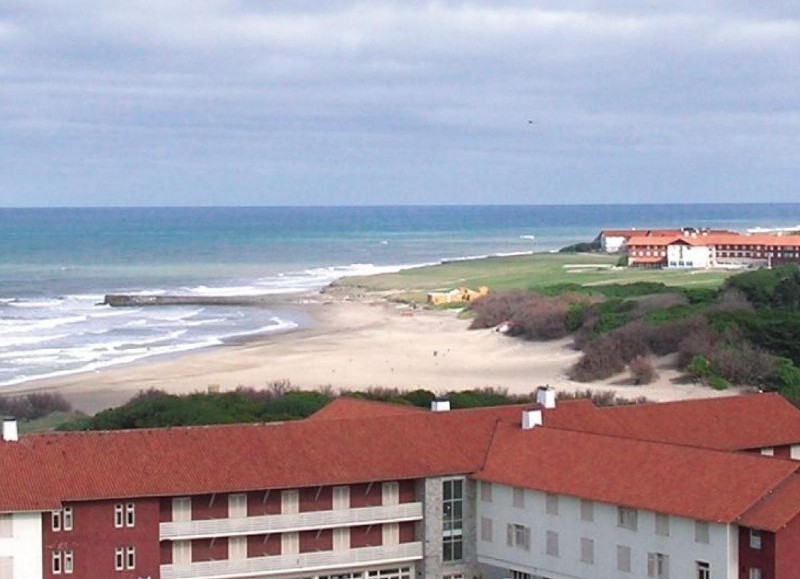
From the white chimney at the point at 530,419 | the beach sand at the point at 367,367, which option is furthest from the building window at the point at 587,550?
the beach sand at the point at 367,367

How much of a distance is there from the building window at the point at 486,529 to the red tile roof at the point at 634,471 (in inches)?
36.6

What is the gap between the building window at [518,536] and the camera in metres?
34.9

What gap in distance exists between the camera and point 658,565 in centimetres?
3222

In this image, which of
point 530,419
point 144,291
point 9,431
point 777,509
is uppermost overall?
point 9,431

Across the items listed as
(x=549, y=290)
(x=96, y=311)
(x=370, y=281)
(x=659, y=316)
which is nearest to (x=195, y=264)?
(x=370, y=281)

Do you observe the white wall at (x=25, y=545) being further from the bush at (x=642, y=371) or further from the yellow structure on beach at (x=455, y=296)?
the yellow structure on beach at (x=455, y=296)

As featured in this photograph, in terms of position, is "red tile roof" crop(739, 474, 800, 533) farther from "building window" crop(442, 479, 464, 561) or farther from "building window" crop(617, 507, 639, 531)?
"building window" crop(442, 479, 464, 561)

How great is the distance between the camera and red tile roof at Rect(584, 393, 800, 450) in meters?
38.6

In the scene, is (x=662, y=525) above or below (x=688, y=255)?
below

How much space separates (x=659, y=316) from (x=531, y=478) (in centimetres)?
3760

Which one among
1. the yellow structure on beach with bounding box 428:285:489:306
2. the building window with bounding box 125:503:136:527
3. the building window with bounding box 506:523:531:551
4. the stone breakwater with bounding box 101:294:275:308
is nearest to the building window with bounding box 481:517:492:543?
the building window with bounding box 506:523:531:551

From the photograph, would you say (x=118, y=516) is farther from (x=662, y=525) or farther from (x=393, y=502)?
(x=662, y=525)

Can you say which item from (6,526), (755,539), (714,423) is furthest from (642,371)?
(6,526)

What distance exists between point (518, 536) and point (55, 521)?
9.29 metres
